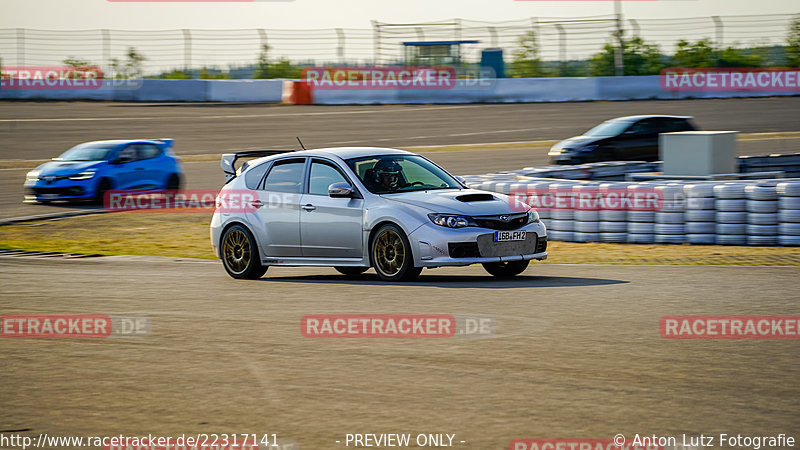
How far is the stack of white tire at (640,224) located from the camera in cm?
1534

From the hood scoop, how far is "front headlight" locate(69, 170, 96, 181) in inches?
528

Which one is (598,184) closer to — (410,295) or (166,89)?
(410,295)

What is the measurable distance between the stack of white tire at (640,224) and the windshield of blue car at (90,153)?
40.7 feet

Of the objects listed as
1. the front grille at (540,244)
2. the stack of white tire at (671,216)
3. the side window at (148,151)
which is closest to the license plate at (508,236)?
the front grille at (540,244)

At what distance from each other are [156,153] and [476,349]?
58.2 ft

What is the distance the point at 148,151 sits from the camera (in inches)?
948

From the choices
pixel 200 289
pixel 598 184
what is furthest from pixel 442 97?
pixel 200 289

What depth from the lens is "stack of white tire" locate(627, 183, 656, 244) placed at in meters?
15.3

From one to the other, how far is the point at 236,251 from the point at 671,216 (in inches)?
244

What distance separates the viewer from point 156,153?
24156 millimetres

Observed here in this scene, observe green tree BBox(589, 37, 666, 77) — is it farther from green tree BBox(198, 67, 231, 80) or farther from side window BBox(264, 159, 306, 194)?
side window BBox(264, 159, 306, 194)

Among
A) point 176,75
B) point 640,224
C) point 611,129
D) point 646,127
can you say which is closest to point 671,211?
point 640,224

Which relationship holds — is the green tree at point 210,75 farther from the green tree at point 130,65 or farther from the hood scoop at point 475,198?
the hood scoop at point 475,198

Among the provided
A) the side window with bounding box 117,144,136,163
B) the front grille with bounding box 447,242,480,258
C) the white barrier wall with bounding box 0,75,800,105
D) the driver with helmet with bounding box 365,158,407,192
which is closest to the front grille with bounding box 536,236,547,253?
the front grille with bounding box 447,242,480,258
